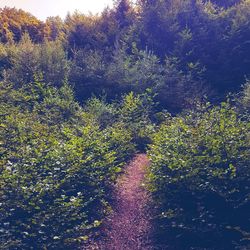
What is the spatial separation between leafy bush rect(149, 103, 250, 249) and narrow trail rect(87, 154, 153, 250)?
0.39 m

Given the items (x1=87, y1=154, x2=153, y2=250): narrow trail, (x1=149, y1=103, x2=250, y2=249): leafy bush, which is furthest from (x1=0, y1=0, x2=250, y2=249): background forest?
(x1=87, y1=154, x2=153, y2=250): narrow trail

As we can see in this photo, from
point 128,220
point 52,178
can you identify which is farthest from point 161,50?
point 52,178

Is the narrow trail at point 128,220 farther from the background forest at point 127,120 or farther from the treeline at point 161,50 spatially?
the treeline at point 161,50

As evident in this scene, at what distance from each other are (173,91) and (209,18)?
410 centimetres

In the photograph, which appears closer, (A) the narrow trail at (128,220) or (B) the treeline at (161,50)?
(A) the narrow trail at (128,220)

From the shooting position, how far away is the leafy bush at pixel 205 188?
520 cm

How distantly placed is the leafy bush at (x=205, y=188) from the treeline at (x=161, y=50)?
4875mm

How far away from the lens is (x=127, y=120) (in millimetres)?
9781

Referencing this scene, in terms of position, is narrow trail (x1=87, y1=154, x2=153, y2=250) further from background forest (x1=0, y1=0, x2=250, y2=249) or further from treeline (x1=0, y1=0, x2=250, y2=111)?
treeline (x1=0, y1=0, x2=250, y2=111)

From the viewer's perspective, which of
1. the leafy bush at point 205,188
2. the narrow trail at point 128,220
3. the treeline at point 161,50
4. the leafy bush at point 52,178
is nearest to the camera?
the leafy bush at point 52,178

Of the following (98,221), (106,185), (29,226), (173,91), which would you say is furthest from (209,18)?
(29,226)

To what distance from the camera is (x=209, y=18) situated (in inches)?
524

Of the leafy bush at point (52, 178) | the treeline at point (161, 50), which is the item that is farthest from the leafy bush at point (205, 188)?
the treeline at point (161, 50)

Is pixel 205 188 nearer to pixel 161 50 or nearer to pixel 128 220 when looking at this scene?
pixel 128 220
